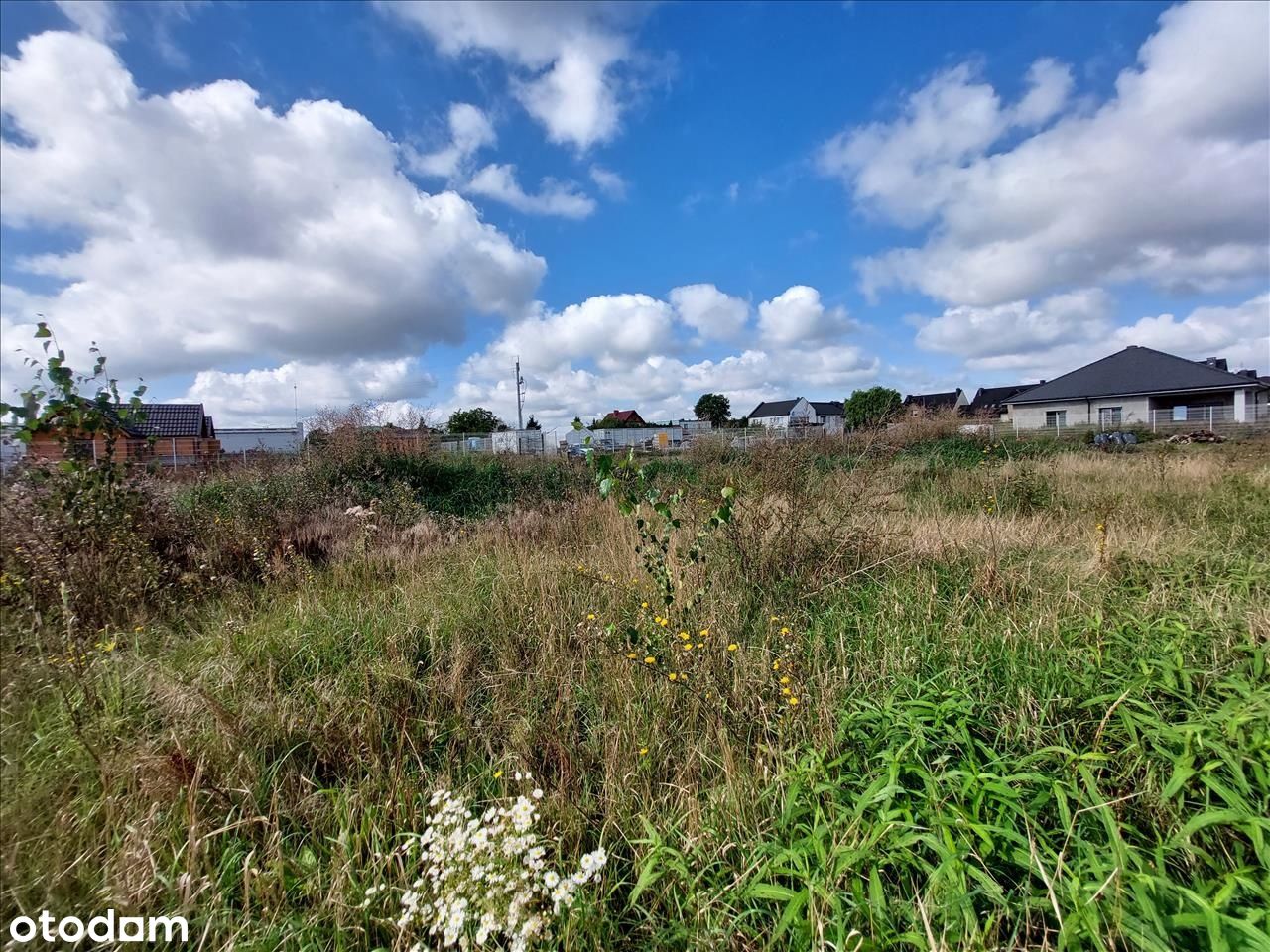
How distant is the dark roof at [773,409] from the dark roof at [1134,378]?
103ft

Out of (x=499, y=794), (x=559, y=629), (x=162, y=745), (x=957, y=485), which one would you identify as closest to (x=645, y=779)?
(x=499, y=794)

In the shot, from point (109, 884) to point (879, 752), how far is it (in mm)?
2358

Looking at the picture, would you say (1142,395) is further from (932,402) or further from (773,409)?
(773,409)

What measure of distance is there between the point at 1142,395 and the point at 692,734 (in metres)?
36.0

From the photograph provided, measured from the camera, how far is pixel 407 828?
174 centimetres

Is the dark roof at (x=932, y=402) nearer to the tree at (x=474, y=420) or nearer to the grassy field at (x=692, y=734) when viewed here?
the grassy field at (x=692, y=734)

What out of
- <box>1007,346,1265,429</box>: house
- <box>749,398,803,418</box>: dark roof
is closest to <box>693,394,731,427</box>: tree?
<box>749,398,803,418</box>: dark roof

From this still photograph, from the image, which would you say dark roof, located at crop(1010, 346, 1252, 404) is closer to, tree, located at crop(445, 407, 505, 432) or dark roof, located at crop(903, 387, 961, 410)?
dark roof, located at crop(903, 387, 961, 410)

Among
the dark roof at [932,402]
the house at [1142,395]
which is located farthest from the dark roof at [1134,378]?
the dark roof at [932,402]

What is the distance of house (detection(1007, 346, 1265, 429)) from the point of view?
24234 mm

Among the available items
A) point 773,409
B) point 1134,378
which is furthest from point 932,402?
point 773,409

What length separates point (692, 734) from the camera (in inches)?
81.8

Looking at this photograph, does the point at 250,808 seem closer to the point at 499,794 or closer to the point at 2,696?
the point at 499,794

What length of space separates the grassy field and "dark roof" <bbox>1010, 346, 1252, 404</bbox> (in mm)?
31739
